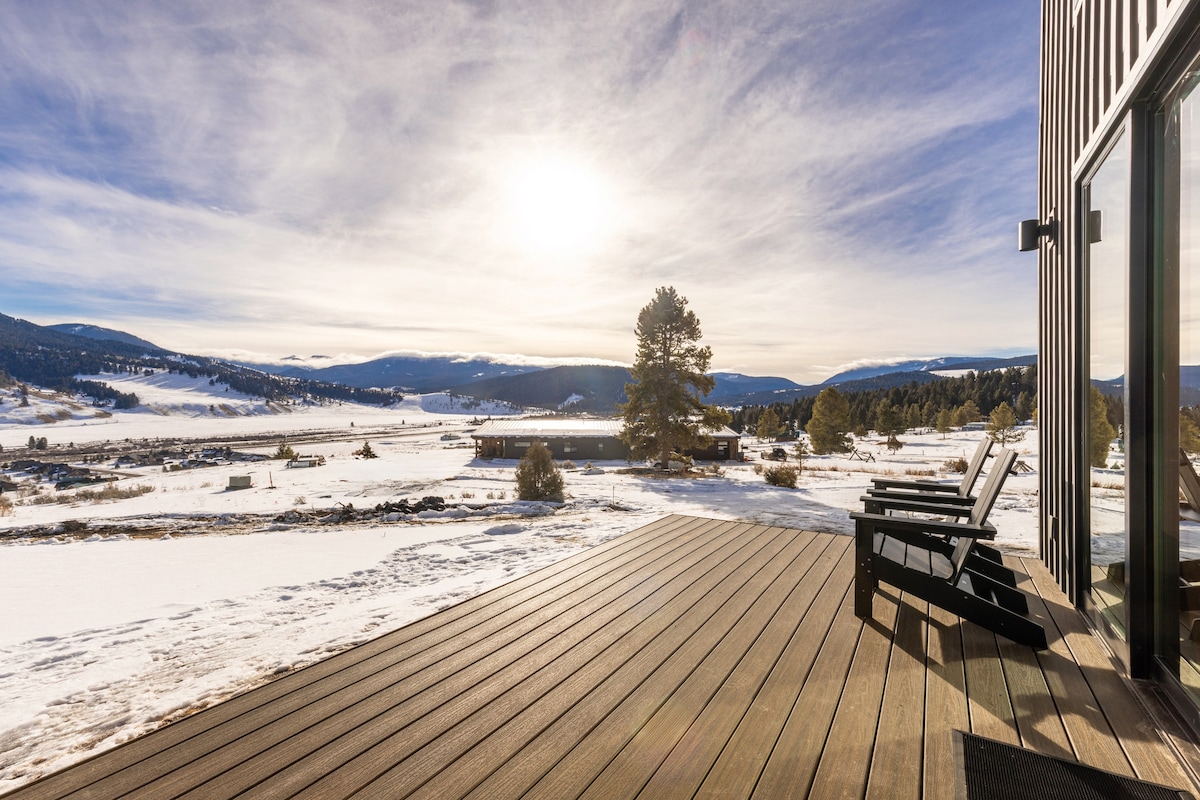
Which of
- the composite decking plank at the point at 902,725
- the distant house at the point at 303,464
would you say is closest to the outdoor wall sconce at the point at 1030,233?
the composite decking plank at the point at 902,725

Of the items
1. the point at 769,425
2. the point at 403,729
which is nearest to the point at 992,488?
the point at 403,729

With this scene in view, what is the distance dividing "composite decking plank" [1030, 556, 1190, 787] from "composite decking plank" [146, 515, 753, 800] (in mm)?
2438

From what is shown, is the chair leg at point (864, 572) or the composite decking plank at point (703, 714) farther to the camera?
the chair leg at point (864, 572)

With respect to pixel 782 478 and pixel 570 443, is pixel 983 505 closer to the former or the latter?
pixel 782 478

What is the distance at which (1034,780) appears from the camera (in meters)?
1.67

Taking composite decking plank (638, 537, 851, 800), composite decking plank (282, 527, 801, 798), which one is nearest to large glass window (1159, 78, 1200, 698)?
composite decking plank (638, 537, 851, 800)

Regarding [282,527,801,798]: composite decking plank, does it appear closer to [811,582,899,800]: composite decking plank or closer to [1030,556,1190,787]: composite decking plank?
[811,582,899,800]: composite decking plank

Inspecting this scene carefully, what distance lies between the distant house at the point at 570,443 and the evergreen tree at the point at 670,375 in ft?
44.4

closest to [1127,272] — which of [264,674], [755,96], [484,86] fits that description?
[264,674]

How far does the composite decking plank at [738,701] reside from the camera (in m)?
1.71

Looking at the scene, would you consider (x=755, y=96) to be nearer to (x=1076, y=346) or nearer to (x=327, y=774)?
(x=1076, y=346)

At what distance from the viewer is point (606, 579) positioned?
4.01 m

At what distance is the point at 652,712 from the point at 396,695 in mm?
1251

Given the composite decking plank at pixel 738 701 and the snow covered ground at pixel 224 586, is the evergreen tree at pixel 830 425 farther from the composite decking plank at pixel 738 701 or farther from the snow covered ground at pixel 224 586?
the composite decking plank at pixel 738 701
